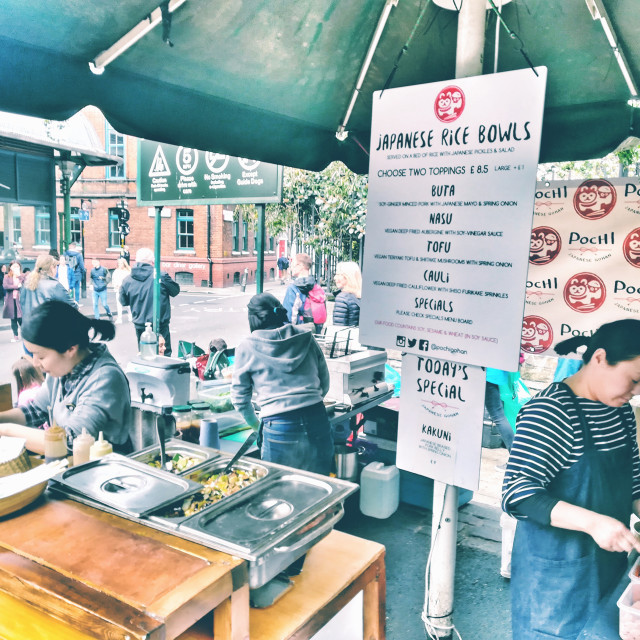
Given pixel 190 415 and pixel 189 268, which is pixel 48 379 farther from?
pixel 189 268

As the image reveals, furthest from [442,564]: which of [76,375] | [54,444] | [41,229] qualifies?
[41,229]

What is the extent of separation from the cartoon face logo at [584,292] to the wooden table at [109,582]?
283 cm

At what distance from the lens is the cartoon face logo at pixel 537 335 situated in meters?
3.76

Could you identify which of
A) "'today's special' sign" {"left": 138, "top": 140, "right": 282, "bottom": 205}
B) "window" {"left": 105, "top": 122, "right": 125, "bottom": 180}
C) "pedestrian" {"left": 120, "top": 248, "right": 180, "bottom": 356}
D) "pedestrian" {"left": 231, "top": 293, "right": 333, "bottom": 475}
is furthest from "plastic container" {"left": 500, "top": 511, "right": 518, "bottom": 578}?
"window" {"left": 105, "top": 122, "right": 125, "bottom": 180}

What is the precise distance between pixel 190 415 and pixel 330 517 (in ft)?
7.74

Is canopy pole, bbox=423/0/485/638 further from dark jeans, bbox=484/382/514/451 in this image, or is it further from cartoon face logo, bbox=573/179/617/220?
dark jeans, bbox=484/382/514/451

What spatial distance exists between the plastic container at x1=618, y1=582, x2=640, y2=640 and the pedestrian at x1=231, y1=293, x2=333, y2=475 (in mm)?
2289

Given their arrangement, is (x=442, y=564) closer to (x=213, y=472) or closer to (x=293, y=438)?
(x=293, y=438)

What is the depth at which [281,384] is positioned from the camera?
3830 millimetres

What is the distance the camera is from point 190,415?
4.13m

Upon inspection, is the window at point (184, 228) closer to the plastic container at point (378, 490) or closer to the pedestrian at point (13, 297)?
the pedestrian at point (13, 297)

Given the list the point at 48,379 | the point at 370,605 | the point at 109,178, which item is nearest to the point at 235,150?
the point at 48,379

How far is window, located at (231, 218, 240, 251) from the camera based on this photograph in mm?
27413

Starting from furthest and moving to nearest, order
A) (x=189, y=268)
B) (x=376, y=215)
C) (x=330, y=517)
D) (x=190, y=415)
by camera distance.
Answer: (x=189, y=268), (x=190, y=415), (x=376, y=215), (x=330, y=517)
